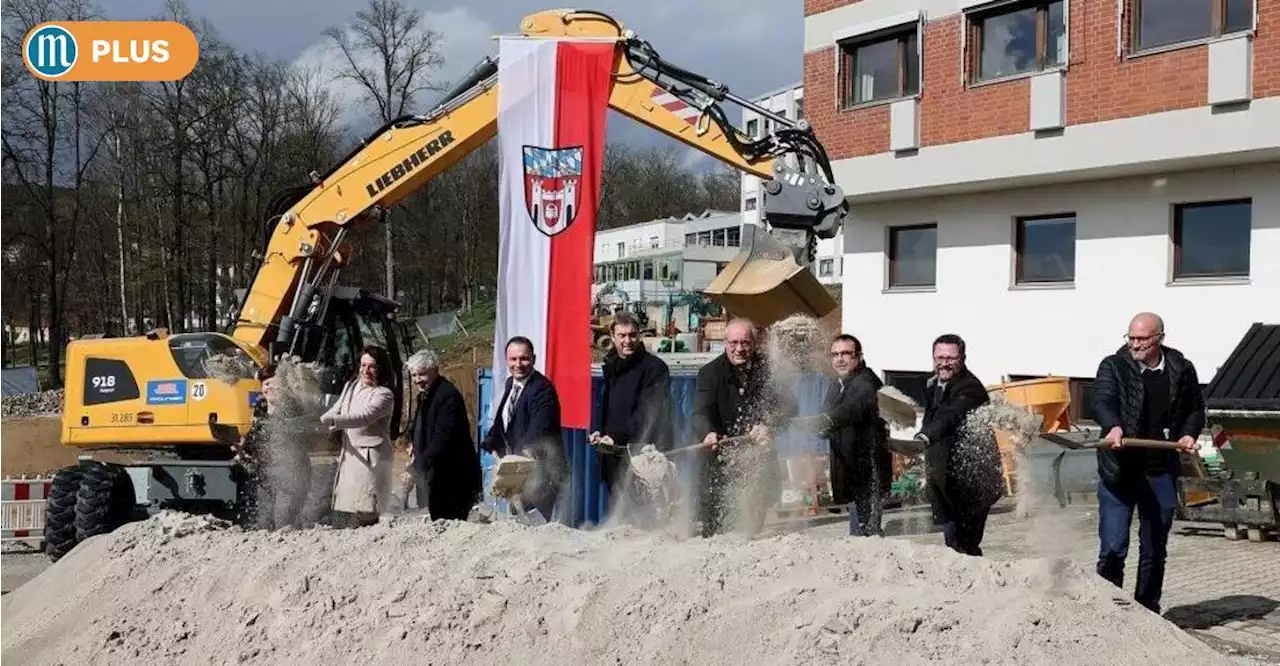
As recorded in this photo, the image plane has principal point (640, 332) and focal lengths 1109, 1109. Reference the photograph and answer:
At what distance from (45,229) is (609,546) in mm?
39219

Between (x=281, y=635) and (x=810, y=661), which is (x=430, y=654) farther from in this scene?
(x=810, y=661)

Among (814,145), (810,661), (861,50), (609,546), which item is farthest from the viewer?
(861,50)

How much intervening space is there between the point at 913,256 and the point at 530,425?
11795 mm

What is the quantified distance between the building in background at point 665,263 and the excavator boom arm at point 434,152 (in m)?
31.9

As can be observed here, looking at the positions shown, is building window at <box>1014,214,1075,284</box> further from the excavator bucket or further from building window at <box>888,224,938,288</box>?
the excavator bucket

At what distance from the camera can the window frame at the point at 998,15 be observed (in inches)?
579

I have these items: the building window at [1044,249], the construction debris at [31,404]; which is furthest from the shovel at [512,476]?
the construction debris at [31,404]

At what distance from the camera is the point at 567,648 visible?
4.52 m

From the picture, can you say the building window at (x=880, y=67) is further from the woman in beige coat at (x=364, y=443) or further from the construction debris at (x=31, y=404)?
the construction debris at (x=31, y=404)

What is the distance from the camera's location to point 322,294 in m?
10.2

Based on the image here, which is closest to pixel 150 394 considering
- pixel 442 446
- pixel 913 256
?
pixel 442 446

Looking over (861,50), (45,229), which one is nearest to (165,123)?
(45,229)

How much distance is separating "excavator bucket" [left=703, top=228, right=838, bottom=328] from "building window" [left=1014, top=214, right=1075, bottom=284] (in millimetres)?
7875

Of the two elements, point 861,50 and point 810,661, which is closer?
point 810,661
